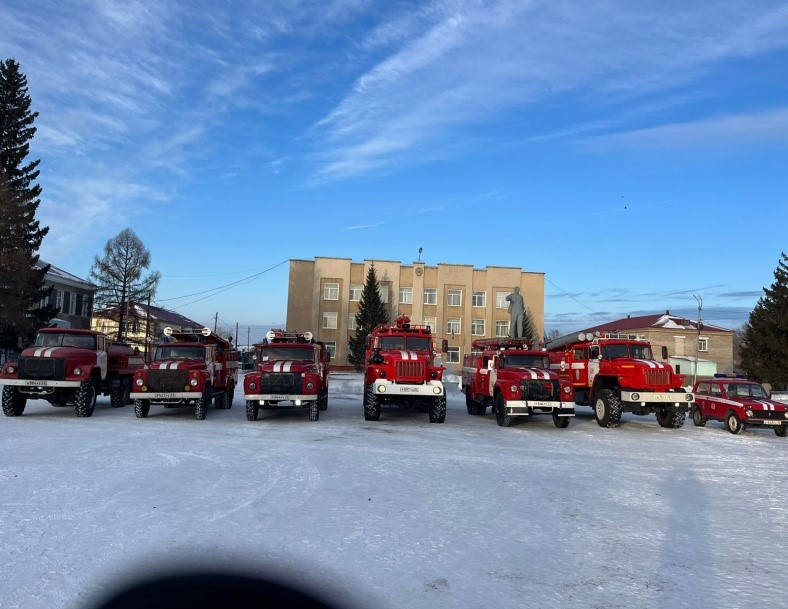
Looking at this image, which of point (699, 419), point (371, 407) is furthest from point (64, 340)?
point (699, 419)

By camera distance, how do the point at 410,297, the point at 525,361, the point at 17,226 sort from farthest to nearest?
the point at 410,297, the point at 17,226, the point at 525,361

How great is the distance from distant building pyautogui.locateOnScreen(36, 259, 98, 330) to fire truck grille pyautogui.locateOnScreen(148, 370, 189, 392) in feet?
136

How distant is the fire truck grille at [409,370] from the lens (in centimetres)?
1691

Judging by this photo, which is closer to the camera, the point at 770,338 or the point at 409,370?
the point at 409,370

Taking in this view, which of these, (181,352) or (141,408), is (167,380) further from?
(181,352)

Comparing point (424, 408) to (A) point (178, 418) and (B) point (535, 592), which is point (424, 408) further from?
(B) point (535, 592)

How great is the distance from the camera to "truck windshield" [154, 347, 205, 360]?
17.6 m

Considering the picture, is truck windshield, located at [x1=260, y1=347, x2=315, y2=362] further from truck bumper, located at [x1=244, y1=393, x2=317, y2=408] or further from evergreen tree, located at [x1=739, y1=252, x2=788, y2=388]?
evergreen tree, located at [x1=739, y1=252, x2=788, y2=388]

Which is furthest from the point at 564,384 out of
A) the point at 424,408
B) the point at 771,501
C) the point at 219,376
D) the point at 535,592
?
the point at 535,592

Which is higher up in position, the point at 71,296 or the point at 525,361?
the point at 71,296

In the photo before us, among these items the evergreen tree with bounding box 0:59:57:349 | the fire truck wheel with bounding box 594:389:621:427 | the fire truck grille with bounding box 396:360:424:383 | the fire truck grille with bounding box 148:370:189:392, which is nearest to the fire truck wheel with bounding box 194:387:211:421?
the fire truck grille with bounding box 148:370:189:392

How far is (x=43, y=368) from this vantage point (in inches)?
637

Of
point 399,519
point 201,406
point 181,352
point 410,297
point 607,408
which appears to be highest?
point 410,297

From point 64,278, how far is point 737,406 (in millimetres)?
51975
